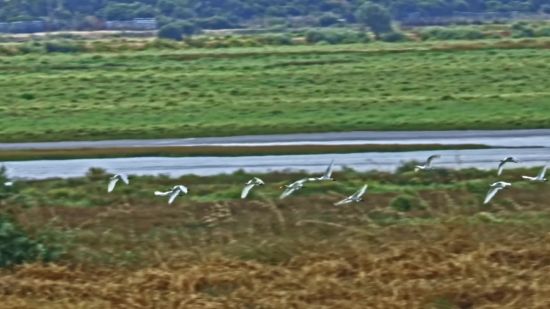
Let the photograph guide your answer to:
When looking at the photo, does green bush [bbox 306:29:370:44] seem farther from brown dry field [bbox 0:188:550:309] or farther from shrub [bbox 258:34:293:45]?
brown dry field [bbox 0:188:550:309]

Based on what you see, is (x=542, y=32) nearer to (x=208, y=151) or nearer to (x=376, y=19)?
(x=376, y=19)

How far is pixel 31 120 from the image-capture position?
37.0 m

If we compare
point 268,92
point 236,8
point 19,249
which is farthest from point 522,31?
point 19,249

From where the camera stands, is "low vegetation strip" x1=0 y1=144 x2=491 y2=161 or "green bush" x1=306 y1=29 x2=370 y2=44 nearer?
"low vegetation strip" x1=0 y1=144 x2=491 y2=161

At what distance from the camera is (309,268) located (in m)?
8.50

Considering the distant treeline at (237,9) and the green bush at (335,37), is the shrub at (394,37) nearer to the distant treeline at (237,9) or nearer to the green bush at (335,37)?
the green bush at (335,37)

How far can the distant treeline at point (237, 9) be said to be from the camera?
4272 inches

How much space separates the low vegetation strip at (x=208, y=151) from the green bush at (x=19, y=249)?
17.8m

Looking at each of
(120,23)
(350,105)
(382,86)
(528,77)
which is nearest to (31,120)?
(350,105)

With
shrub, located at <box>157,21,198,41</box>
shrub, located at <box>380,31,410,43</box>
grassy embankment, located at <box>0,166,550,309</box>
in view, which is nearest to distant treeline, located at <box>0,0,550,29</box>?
shrub, located at <box>157,21,198,41</box>

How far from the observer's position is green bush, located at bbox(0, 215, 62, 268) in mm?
8964

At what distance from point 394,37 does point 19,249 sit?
6895 cm

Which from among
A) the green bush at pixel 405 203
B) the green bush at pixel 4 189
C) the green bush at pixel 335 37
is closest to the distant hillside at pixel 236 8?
the green bush at pixel 335 37

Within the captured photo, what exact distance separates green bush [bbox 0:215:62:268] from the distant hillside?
96815mm
